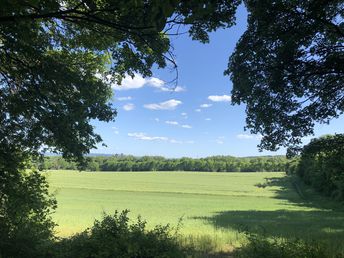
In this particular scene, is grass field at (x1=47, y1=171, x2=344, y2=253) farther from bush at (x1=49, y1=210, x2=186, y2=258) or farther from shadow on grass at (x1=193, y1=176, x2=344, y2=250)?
bush at (x1=49, y1=210, x2=186, y2=258)

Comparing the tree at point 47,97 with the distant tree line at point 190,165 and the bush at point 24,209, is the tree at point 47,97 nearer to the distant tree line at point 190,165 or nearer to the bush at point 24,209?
the bush at point 24,209

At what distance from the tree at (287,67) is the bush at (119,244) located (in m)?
5.43

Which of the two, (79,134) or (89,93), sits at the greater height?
(89,93)

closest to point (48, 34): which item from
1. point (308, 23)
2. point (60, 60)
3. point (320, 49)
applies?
point (60, 60)

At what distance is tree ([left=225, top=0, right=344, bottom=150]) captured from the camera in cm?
1128

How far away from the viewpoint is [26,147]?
12023 mm

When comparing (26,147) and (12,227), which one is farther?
(26,147)

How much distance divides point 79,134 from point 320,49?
8147 millimetres

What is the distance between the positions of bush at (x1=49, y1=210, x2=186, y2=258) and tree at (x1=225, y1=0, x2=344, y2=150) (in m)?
5.43

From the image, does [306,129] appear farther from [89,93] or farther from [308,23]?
[89,93]

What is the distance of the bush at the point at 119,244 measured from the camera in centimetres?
810

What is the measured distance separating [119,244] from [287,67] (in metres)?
7.35

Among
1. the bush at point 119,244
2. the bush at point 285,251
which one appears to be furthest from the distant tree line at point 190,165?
the bush at point 285,251

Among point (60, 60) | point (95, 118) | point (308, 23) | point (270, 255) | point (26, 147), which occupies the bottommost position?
point (270, 255)
